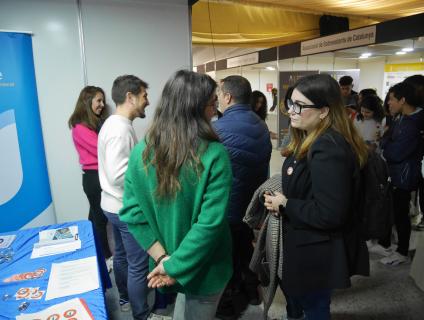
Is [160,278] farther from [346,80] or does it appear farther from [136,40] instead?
[346,80]

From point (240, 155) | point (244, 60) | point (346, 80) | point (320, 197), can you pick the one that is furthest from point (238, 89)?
point (244, 60)

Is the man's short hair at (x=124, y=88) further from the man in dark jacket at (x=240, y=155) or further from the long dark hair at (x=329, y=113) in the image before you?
the long dark hair at (x=329, y=113)

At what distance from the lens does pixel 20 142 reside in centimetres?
254

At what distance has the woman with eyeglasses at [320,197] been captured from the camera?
112 cm

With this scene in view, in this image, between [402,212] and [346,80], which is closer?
[402,212]

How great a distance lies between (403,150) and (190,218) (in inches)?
82.6

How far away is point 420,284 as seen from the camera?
2.20m

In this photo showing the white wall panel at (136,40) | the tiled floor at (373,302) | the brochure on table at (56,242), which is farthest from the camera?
the white wall panel at (136,40)

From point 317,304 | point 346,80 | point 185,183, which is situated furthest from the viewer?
point 346,80

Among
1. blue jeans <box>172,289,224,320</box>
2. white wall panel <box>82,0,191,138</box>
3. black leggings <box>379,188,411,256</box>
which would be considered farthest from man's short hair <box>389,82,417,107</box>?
blue jeans <box>172,289,224,320</box>

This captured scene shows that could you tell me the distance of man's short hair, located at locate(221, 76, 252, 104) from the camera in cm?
183

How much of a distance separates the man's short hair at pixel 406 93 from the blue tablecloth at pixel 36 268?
2451 millimetres

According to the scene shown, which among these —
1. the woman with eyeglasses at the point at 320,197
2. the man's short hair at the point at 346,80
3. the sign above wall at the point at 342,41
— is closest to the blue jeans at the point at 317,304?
the woman with eyeglasses at the point at 320,197

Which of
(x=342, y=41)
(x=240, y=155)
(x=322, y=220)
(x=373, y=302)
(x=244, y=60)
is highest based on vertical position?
(x=244, y=60)
